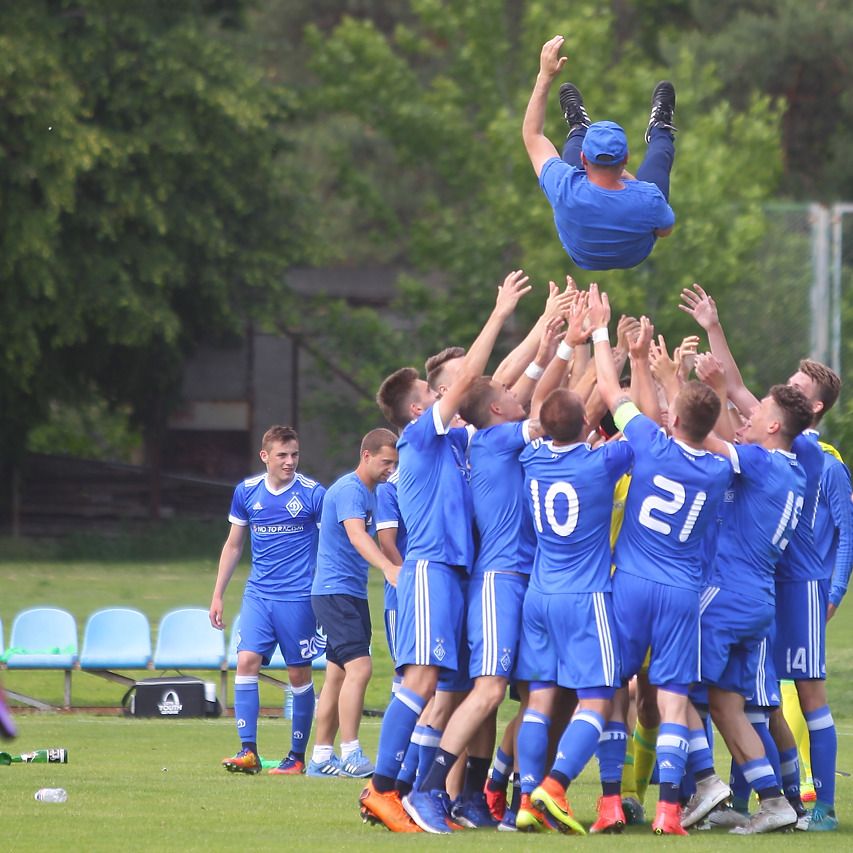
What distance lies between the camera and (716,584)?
8141 mm

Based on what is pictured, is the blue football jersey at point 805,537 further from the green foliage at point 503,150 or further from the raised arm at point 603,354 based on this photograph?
the green foliage at point 503,150

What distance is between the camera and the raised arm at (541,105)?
26.9 ft

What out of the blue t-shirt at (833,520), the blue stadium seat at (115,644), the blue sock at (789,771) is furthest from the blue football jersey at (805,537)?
the blue stadium seat at (115,644)

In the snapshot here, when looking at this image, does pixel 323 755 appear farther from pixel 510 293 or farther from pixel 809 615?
pixel 510 293

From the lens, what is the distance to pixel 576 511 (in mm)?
7867

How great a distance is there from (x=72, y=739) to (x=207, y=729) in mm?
1336

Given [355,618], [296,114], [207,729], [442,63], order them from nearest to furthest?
[355,618] < [207,729] < [296,114] < [442,63]

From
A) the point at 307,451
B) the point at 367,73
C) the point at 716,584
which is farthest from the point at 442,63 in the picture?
the point at 716,584

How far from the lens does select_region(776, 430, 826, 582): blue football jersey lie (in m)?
8.46

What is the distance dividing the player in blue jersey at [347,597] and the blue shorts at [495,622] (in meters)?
2.21

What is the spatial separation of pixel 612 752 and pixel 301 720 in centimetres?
337

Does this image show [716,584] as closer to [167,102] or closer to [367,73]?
[167,102]

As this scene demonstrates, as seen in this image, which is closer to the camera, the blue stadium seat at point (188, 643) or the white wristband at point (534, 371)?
the white wristband at point (534, 371)

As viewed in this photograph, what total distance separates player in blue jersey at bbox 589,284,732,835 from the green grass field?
558mm
